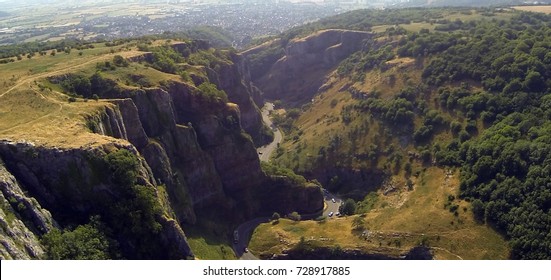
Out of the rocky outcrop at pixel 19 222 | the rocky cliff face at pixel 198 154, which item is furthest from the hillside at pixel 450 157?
the rocky outcrop at pixel 19 222

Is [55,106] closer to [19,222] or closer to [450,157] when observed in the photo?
[19,222]

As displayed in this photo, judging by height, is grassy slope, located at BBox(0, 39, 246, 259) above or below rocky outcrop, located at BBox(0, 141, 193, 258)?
above

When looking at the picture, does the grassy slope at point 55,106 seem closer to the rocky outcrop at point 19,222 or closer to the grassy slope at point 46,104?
the grassy slope at point 46,104

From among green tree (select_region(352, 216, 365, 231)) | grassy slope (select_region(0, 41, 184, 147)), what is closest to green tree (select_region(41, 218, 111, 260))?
grassy slope (select_region(0, 41, 184, 147))

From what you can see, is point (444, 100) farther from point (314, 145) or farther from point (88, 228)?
point (88, 228)

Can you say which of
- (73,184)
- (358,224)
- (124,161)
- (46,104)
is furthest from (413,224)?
(46,104)

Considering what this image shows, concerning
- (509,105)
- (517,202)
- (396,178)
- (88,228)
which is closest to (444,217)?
(517,202)

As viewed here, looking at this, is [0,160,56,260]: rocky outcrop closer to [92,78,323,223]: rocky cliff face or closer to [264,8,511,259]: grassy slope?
[92,78,323,223]: rocky cliff face

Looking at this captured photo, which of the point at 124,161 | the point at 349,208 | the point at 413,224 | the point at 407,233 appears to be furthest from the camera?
the point at 349,208
